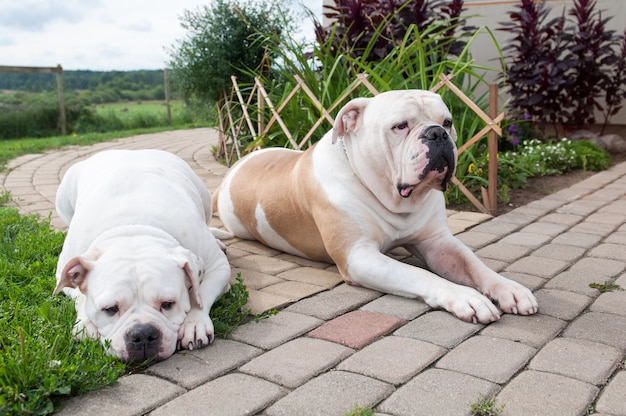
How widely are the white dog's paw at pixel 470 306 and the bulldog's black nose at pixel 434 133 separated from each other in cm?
75

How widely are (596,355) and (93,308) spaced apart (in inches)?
78.1

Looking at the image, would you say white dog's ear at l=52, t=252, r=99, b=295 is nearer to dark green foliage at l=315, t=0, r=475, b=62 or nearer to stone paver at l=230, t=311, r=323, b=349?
stone paver at l=230, t=311, r=323, b=349

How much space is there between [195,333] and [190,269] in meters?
0.27

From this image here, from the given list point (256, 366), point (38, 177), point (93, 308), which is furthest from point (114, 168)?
point (38, 177)

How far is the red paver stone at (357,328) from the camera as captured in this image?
2.76 m

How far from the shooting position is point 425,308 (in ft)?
10.3

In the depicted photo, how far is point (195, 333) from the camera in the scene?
8.80 feet

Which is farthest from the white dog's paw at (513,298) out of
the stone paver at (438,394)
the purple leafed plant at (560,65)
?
the purple leafed plant at (560,65)

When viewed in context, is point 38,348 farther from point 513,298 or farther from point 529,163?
point 529,163

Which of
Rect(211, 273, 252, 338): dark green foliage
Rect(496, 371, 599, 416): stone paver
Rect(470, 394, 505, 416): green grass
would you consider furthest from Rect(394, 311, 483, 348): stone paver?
Rect(211, 273, 252, 338): dark green foliage

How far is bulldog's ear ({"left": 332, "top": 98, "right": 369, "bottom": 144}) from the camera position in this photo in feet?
11.7

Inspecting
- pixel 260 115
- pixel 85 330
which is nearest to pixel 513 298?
pixel 85 330

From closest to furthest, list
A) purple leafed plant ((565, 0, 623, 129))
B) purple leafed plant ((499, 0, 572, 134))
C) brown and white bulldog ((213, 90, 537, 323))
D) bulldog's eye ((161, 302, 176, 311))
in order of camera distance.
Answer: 1. bulldog's eye ((161, 302, 176, 311))
2. brown and white bulldog ((213, 90, 537, 323))
3. purple leafed plant ((499, 0, 572, 134))
4. purple leafed plant ((565, 0, 623, 129))

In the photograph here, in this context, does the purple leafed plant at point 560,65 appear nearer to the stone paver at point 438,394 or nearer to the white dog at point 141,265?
the white dog at point 141,265
